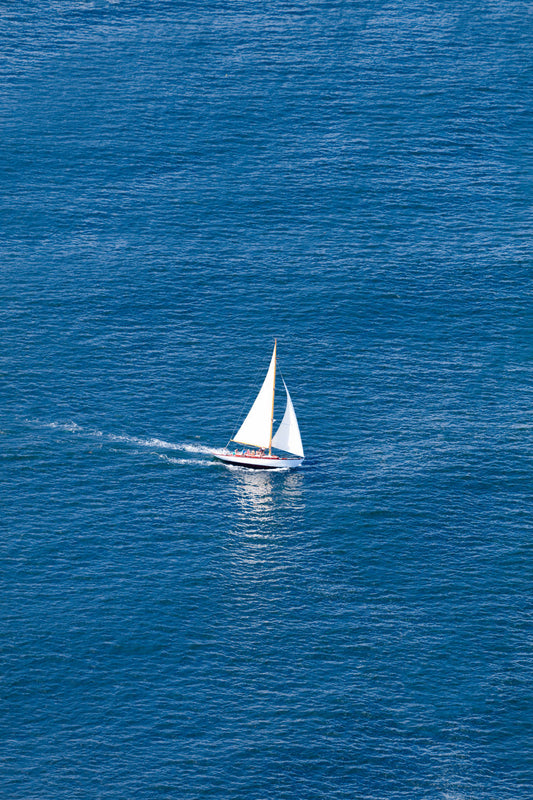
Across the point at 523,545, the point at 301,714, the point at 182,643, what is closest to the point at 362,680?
the point at 301,714

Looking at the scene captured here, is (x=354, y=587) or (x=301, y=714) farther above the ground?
(x=354, y=587)

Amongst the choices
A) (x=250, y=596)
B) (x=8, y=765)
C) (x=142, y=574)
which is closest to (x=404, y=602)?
(x=250, y=596)

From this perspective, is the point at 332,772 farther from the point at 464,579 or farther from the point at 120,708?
the point at 464,579

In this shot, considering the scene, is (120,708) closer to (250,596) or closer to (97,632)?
(97,632)

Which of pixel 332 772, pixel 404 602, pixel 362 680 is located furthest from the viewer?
pixel 404 602

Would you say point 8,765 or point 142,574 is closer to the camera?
point 8,765

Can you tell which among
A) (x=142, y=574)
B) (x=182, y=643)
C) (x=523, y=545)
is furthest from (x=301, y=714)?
(x=523, y=545)

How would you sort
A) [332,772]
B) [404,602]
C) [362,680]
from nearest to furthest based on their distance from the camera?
[332,772] < [362,680] < [404,602]

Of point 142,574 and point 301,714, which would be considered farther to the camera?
point 142,574

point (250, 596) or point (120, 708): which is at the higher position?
point (250, 596)
